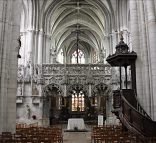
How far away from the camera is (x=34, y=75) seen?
25.4 meters

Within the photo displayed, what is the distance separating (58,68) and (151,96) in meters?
15.7

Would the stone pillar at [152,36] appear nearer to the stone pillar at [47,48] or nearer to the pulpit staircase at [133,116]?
the pulpit staircase at [133,116]

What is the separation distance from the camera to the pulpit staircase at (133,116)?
1009 centimetres

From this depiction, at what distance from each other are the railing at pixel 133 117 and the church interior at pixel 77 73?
0.04 meters

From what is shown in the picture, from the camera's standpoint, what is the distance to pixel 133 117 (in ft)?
35.1

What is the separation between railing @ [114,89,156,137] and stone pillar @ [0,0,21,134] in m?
5.87

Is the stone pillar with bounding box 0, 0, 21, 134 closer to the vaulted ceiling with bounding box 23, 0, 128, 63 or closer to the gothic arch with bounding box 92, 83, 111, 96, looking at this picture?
the gothic arch with bounding box 92, 83, 111, 96

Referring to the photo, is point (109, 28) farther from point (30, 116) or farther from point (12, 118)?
point (12, 118)

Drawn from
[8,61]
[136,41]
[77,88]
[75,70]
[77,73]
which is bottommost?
[77,88]

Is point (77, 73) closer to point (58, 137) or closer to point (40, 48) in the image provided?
point (40, 48)

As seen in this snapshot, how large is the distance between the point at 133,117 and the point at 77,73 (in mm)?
15639

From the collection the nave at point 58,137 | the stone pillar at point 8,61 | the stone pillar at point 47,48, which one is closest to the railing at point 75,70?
the stone pillar at point 47,48

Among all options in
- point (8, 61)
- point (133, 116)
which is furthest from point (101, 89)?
point (133, 116)

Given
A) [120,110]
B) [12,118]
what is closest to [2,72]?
[12,118]
